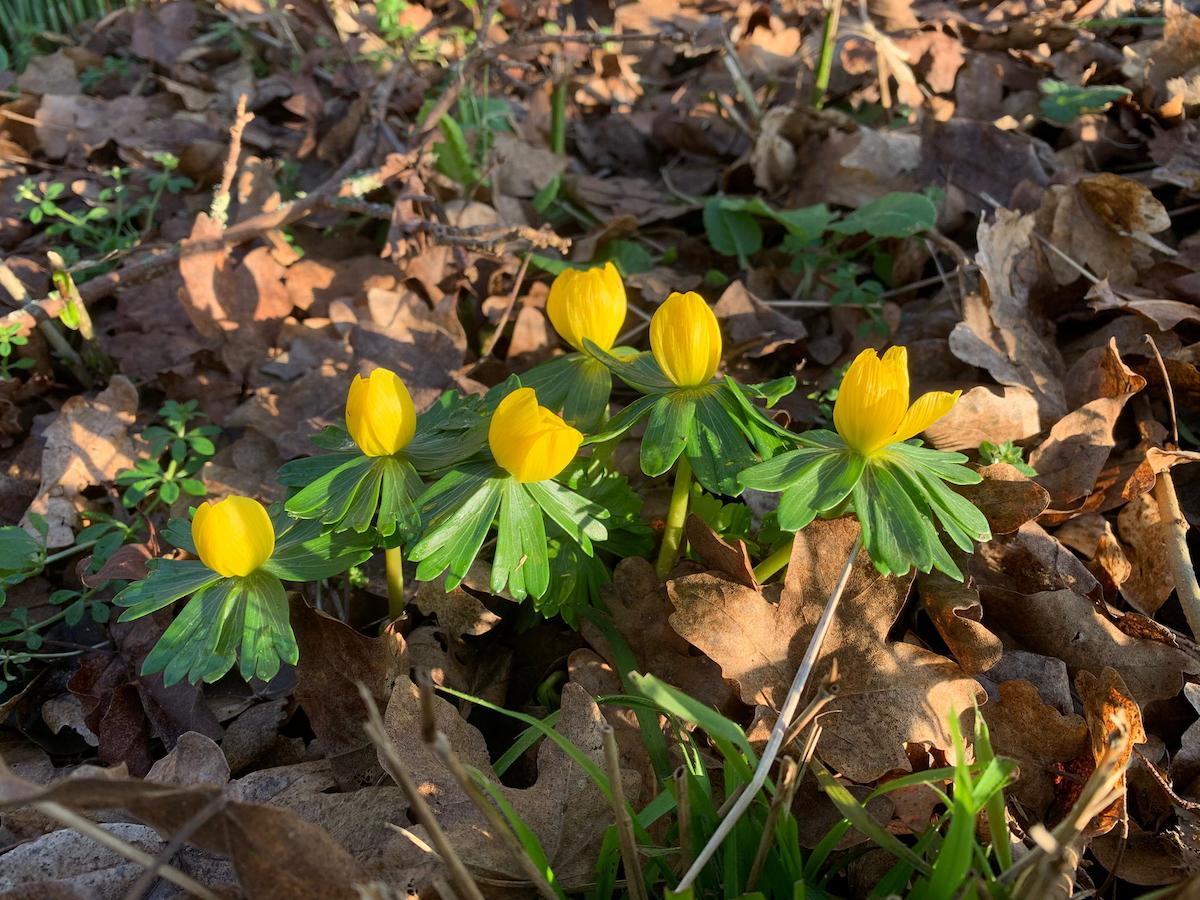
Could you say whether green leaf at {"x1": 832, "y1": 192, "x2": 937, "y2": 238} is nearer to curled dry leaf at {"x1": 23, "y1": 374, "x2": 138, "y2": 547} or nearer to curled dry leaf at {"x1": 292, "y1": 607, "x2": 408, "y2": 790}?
curled dry leaf at {"x1": 292, "y1": 607, "x2": 408, "y2": 790}

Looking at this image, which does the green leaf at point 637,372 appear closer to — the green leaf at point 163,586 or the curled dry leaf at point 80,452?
the green leaf at point 163,586

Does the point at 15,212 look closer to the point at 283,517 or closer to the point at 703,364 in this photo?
the point at 283,517

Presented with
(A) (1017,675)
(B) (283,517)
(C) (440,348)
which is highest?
(B) (283,517)

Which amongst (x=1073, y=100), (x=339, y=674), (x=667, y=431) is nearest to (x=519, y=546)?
(x=667, y=431)

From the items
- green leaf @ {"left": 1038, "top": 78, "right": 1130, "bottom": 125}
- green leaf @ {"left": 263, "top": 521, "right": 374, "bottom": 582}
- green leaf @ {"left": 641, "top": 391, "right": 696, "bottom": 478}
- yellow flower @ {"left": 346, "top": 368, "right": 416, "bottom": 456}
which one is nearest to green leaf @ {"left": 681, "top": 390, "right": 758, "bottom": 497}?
green leaf @ {"left": 641, "top": 391, "right": 696, "bottom": 478}

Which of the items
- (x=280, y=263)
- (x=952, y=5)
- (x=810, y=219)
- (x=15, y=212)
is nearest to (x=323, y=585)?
(x=280, y=263)

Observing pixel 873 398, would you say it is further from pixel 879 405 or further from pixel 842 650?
pixel 842 650
